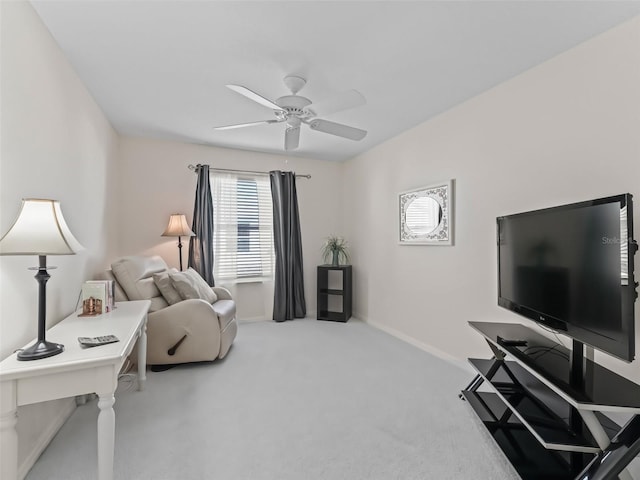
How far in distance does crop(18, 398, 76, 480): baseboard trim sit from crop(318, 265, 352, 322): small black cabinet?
303cm

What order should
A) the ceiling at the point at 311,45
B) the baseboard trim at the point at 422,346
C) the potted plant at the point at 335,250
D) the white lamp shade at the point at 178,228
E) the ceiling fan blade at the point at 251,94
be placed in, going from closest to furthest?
1. the ceiling at the point at 311,45
2. the ceiling fan blade at the point at 251,94
3. the baseboard trim at the point at 422,346
4. the white lamp shade at the point at 178,228
5. the potted plant at the point at 335,250

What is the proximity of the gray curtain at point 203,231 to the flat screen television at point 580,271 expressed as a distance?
3.39 meters

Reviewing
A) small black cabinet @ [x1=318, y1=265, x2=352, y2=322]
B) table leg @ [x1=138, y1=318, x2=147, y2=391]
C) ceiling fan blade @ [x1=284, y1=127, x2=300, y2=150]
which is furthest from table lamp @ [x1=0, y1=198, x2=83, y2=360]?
small black cabinet @ [x1=318, y1=265, x2=352, y2=322]

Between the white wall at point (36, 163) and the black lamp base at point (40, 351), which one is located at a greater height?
the white wall at point (36, 163)

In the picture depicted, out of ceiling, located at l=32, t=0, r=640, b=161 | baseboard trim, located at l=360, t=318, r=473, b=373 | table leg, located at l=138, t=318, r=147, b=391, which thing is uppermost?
ceiling, located at l=32, t=0, r=640, b=161

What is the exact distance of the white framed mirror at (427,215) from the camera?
310 centimetres

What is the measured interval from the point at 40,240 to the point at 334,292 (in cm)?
362

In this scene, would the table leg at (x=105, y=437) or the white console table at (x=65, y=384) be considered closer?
the white console table at (x=65, y=384)

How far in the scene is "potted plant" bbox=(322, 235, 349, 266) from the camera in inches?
185

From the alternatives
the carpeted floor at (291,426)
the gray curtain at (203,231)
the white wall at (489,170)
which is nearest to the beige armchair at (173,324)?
the carpeted floor at (291,426)

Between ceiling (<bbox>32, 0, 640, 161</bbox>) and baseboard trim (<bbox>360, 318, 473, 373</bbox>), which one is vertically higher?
ceiling (<bbox>32, 0, 640, 161</bbox>)

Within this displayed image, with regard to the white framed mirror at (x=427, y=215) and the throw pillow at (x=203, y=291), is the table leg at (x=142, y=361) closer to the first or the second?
the throw pillow at (x=203, y=291)

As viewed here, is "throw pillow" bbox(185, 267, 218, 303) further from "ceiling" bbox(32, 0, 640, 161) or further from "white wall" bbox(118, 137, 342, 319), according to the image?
"ceiling" bbox(32, 0, 640, 161)

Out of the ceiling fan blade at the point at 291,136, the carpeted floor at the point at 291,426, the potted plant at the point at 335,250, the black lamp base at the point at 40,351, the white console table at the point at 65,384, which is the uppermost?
the ceiling fan blade at the point at 291,136
